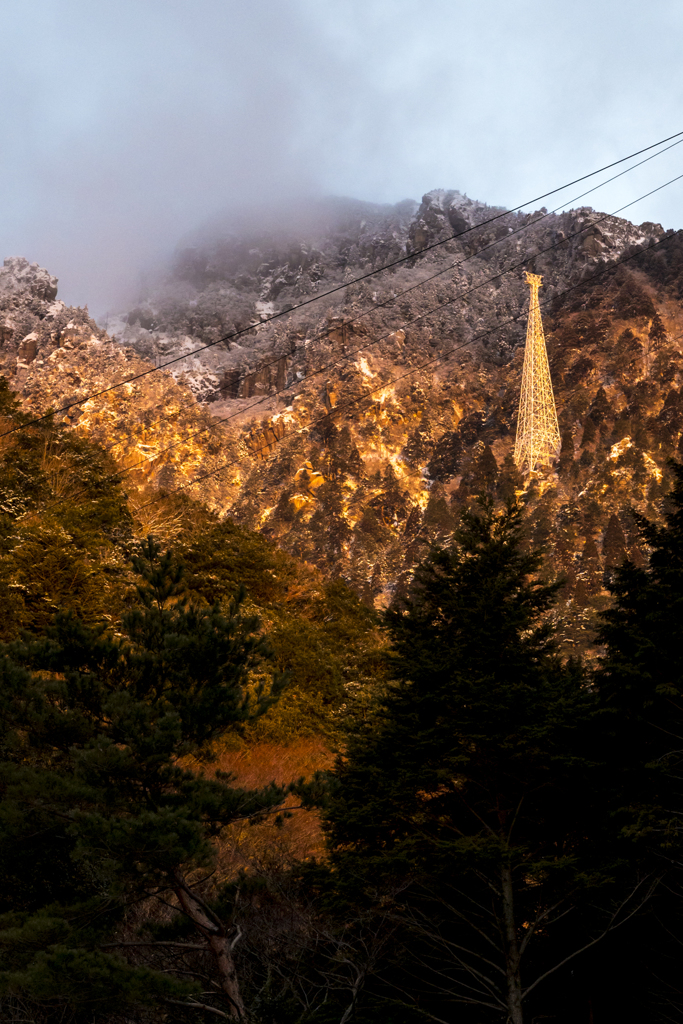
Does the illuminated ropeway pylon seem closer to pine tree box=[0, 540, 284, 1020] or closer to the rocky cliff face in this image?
the rocky cliff face

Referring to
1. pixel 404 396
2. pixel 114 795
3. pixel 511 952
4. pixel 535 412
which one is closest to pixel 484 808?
pixel 511 952

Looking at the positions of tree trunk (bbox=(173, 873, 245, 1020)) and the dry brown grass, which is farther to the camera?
the dry brown grass

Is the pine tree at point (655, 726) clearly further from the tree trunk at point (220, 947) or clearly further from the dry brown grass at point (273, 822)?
the tree trunk at point (220, 947)

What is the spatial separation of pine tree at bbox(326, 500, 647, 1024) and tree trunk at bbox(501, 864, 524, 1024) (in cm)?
2

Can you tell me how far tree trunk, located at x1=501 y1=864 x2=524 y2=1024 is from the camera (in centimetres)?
1094

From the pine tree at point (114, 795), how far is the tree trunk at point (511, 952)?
3685 mm

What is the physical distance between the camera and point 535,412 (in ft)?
225

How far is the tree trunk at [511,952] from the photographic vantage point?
431 inches

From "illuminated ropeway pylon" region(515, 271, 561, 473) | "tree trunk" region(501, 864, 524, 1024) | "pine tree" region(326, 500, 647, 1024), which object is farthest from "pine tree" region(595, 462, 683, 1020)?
"illuminated ropeway pylon" region(515, 271, 561, 473)

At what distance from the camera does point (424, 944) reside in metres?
12.8

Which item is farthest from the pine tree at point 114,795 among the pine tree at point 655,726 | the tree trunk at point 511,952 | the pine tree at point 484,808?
the pine tree at point 655,726

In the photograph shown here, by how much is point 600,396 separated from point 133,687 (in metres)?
71.0

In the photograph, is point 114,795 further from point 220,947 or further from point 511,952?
point 511,952

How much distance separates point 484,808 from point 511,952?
2276 millimetres
